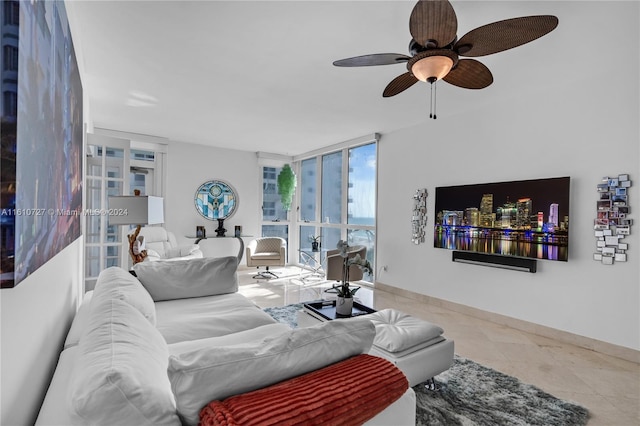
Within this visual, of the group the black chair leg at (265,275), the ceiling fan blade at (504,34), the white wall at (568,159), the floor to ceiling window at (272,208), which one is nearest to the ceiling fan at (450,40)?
the ceiling fan blade at (504,34)

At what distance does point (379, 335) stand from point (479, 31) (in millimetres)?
1909

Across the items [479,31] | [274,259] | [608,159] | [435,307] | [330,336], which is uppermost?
[479,31]

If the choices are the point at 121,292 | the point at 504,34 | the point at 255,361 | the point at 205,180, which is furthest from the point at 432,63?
the point at 205,180

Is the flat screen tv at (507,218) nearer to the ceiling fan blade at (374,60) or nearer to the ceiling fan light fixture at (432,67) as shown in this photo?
the ceiling fan light fixture at (432,67)

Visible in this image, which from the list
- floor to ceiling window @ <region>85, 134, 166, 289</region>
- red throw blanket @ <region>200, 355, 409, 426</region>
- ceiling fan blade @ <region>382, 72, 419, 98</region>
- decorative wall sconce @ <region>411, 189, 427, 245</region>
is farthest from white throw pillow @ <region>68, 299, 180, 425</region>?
decorative wall sconce @ <region>411, 189, 427, 245</region>

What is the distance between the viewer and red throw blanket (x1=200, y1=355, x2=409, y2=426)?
2.74 feet

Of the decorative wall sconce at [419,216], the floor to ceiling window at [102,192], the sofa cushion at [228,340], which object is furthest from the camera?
the decorative wall sconce at [419,216]

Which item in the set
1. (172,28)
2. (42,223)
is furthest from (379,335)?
(172,28)

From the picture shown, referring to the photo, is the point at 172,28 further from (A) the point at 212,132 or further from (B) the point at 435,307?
(B) the point at 435,307

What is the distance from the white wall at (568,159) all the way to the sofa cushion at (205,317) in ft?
9.23

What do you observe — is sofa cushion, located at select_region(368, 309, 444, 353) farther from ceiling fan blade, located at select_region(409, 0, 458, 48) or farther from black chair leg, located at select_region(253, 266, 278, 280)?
black chair leg, located at select_region(253, 266, 278, 280)

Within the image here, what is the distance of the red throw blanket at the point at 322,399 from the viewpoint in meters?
0.84

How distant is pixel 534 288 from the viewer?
3.54 meters

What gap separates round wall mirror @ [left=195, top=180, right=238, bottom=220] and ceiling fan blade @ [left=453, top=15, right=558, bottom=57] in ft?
18.0
